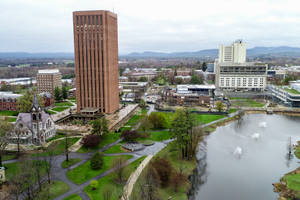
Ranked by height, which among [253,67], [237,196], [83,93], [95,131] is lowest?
[237,196]

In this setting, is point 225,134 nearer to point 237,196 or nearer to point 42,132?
point 237,196

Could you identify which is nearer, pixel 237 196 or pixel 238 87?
pixel 237 196

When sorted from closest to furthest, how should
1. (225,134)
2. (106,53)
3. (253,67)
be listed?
(225,134) < (106,53) < (253,67)

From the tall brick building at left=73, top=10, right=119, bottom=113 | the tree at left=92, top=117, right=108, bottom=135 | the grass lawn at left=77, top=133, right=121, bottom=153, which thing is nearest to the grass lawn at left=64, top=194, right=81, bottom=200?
the grass lawn at left=77, top=133, right=121, bottom=153

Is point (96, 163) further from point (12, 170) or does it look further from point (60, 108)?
point (60, 108)

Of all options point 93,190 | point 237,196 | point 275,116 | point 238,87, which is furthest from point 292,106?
point 93,190

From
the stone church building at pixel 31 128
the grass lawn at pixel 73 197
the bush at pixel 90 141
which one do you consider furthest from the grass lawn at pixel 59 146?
the grass lawn at pixel 73 197

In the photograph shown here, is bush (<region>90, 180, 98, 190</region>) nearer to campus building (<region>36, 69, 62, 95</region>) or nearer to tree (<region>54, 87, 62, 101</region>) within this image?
tree (<region>54, 87, 62, 101</region>)
